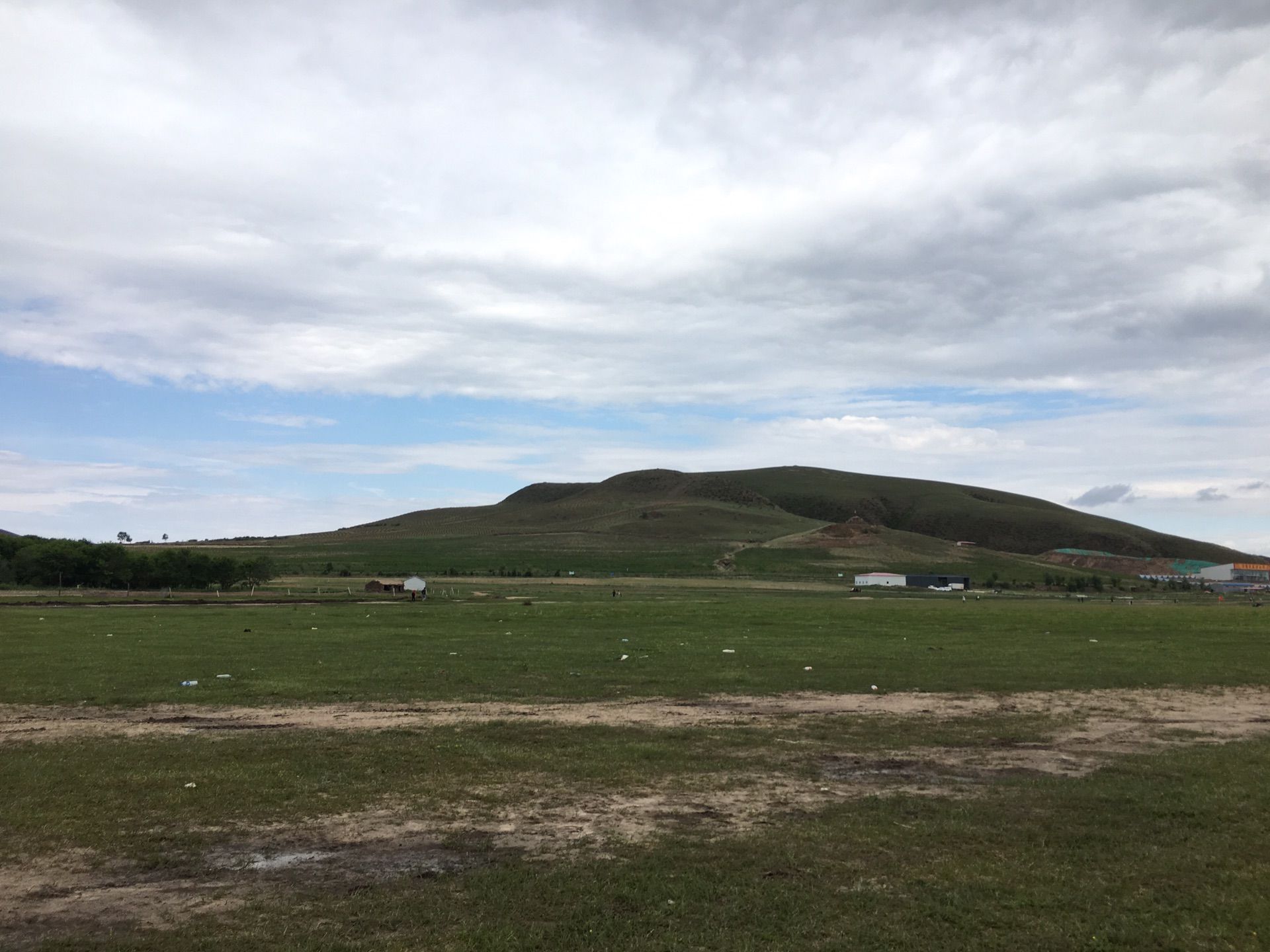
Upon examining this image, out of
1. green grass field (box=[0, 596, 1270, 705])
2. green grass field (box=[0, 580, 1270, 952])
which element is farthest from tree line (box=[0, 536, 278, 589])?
green grass field (box=[0, 580, 1270, 952])

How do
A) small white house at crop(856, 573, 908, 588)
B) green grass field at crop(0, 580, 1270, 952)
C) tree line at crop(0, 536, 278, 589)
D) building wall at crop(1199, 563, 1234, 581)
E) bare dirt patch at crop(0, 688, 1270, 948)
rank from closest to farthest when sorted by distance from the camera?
green grass field at crop(0, 580, 1270, 952), bare dirt patch at crop(0, 688, 1270, 948), tree line at crop(0, 536, 278, 589), small white house at crop(856, 573, 908, 588), building wall at crop(1199, 563, 1234, 581)

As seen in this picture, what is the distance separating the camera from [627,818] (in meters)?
10.4

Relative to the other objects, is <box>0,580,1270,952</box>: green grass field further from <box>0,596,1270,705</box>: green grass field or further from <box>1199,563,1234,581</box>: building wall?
<box>1199,563,1234,581</box>: building wall

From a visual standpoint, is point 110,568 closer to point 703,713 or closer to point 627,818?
point 703,713

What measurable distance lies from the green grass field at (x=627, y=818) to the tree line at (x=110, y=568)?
71.2m

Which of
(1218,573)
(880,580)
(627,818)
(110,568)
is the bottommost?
A: (1218,573)

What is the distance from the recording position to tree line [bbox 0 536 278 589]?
282 feet

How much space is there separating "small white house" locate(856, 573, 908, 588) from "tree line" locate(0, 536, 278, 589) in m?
83.6

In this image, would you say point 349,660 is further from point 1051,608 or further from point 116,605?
point 1051,608

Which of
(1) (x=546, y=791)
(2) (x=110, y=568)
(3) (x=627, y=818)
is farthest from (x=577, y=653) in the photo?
(2) (x=110, y=568)

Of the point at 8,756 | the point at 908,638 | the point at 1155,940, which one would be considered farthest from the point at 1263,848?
the point at 908,638

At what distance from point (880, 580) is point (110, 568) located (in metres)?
→ 99.5

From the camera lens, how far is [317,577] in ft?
396

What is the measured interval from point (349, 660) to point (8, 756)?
44.2ft
